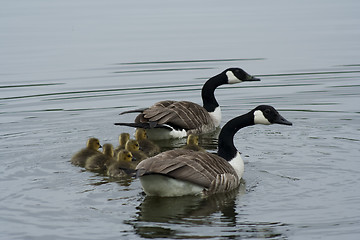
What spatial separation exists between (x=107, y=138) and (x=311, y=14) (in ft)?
69.0

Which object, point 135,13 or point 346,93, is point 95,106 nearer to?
point 346,93

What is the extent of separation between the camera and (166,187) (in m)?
10.6

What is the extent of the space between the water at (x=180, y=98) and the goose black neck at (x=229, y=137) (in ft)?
1.68

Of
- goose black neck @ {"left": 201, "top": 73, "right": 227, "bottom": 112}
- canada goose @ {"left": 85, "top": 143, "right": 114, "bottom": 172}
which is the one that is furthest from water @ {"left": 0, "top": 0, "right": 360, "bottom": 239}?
goose black neck @ {"left": 201, "top": 73, "right": 227, "bottom": 112}

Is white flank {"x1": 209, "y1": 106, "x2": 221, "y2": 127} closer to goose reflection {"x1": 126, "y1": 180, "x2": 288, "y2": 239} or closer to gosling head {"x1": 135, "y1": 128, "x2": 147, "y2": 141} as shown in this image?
gosling head {"x1": 135, "y1": 128, "x2": 147, "y2": 141}

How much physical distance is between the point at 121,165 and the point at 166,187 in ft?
5.49

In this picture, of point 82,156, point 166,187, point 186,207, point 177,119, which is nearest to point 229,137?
point 166,187

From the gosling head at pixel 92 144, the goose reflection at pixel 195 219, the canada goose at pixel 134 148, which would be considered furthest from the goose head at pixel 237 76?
the goose reflection at pixel 195 219

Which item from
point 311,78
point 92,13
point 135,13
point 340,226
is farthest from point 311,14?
point 340,226

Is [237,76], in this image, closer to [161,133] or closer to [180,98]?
[180,98]

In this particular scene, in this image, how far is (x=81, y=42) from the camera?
28844 mm

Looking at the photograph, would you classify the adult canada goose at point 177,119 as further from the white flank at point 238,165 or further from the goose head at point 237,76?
the white flank at point 238,165

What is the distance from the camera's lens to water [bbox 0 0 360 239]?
9.76 metres

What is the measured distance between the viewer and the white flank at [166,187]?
34.3 ft
